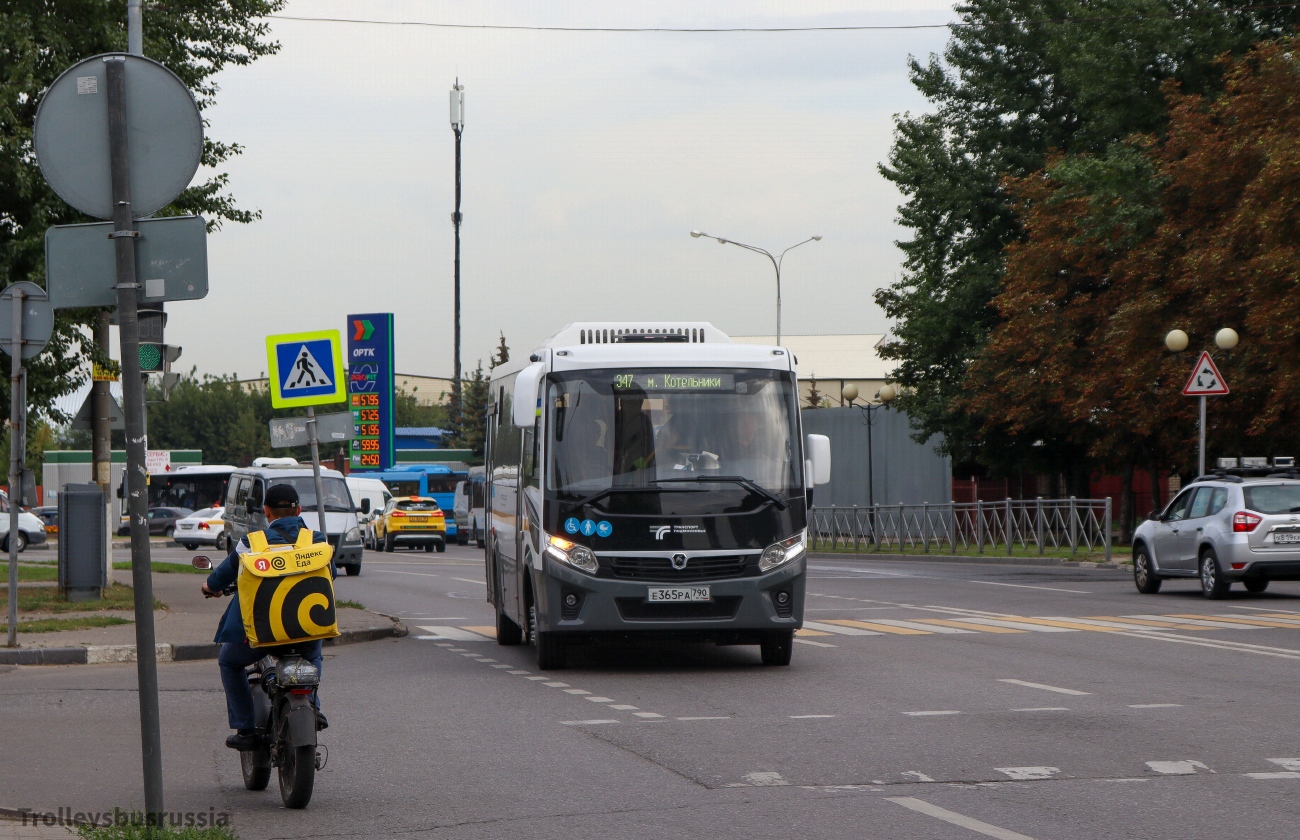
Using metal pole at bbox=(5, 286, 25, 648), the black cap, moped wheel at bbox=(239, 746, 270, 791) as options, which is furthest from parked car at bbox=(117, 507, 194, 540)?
the black cap

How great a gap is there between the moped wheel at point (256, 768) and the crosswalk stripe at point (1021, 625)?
1096cm

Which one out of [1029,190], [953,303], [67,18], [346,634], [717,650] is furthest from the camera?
[953,303]

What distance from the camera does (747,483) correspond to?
14.0 m

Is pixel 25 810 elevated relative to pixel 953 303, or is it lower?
lower

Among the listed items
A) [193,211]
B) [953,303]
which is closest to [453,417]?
[953,303]

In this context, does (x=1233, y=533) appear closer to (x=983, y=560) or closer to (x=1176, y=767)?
(x=1176, y=767)

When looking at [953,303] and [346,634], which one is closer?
[346,634]

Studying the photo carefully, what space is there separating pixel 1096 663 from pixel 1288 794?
20.9 feet

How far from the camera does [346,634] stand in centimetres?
1786

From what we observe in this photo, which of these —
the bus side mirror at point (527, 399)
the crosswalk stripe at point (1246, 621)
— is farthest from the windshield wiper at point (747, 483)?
the crosswalk stripe at point (1246, 621)

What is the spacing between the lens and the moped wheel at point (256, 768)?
27.5 feet

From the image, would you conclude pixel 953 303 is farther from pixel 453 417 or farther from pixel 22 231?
pixel 453 417

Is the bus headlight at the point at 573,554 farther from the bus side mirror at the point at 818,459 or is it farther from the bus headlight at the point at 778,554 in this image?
the bus side mirror at the point at 818,459

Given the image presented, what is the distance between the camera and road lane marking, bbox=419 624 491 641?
1855cm
